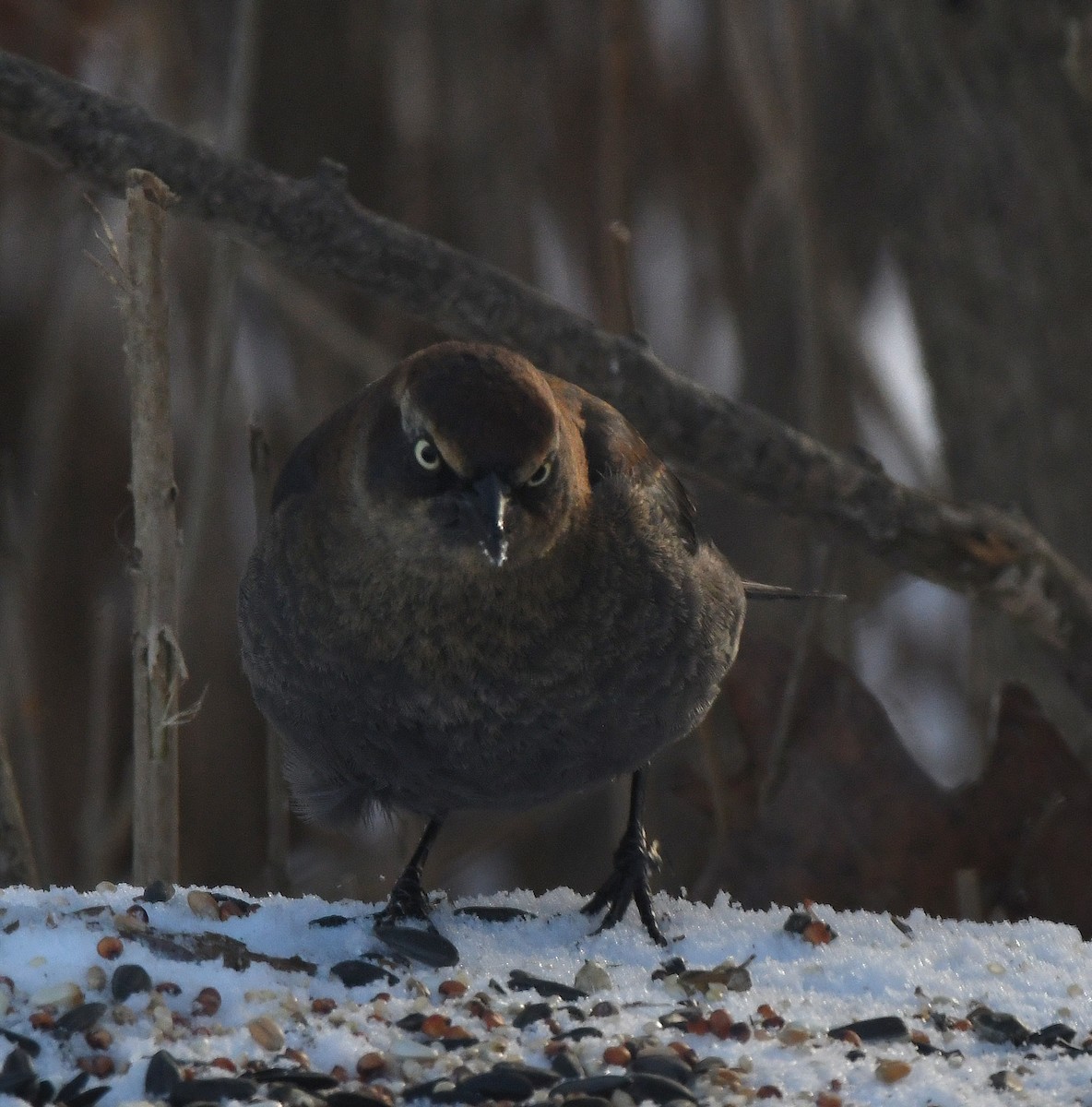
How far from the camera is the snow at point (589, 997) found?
249 centimetres

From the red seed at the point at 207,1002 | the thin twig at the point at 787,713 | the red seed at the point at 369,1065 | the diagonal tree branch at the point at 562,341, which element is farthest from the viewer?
the thin twig at the point at 787,713

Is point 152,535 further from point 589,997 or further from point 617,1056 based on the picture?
point 617,1056

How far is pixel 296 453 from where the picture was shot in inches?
141

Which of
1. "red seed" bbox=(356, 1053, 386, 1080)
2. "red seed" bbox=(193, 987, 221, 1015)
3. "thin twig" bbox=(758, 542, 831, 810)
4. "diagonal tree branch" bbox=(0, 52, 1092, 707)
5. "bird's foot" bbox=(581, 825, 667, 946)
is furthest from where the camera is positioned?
"thin twig" bbox=(758, 542, 831, 810)

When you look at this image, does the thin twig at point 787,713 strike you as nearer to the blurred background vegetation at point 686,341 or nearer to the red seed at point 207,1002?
the blurred background vegetation at point 686,341

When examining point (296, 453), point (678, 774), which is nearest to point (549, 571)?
point (296, 453)

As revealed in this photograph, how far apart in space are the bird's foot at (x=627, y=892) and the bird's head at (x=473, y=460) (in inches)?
29.4

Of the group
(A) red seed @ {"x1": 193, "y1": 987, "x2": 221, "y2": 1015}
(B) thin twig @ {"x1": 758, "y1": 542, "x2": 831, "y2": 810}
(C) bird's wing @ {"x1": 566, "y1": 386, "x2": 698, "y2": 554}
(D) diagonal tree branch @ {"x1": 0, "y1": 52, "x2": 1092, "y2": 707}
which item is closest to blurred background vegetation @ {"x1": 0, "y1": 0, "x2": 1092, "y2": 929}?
(B) thin twig @ {"x1": 758, "y1": 542, "x2": 831, "y2": 810}

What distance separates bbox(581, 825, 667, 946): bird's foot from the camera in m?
3.33

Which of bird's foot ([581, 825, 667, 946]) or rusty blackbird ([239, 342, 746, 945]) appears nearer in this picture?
rusty blackbird ([239, 342, 746, 945])

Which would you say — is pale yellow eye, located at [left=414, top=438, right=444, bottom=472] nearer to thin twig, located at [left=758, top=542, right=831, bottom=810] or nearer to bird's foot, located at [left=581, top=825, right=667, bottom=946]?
bird's foot, located at [left=581, top=825, right=667, bottom=946]

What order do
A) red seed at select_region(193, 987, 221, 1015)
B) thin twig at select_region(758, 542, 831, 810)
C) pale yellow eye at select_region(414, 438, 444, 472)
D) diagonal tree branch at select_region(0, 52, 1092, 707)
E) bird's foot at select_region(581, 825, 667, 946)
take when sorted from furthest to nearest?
thin twig at select_region(758, 542, 831, 810)
diagonal tree branch at select_region(0, 52, 1092, 707)
bird's foot at select_region(581, 825, 667, 946)
pale yellow eye at select_region(414, 438, 444, 472)
red seed at select_region(193, 987, 221, 1015)

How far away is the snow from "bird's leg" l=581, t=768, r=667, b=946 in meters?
0.04

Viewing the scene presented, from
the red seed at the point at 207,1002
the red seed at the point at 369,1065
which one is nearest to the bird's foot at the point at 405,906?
the red seed at the point at 207,1002
